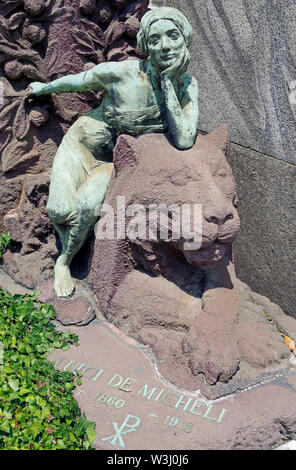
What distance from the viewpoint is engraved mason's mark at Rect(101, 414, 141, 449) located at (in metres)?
2.65

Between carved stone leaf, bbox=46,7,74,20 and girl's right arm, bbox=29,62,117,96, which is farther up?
carved stone leaf, bbox=46,7,74,20

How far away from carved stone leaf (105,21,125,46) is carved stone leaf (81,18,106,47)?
0.04 m

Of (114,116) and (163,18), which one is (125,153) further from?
(163,18)

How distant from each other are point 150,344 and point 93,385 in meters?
0.43

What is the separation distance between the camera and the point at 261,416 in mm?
2814

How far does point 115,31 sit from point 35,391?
2682 millimetres

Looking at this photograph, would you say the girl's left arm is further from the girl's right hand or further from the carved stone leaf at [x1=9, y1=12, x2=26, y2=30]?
the carved stone leaf at [x1=9, y1=12, x2=26, y2=30]

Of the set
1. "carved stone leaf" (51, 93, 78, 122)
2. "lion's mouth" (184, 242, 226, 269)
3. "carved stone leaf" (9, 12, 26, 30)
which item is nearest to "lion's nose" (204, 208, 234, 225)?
"lion's mouth" (184, 242, 226, 269)

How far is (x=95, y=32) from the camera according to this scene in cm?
404

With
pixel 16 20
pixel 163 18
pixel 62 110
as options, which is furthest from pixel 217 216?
pixel 16 20

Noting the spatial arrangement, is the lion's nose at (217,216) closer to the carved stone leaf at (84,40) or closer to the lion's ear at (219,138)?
the lion's ear at (219,138)

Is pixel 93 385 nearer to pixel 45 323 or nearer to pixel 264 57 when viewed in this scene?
pixel 45 323

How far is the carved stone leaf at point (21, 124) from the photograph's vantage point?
4.02 metres

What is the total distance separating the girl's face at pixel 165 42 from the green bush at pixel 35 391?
1.77 meters
